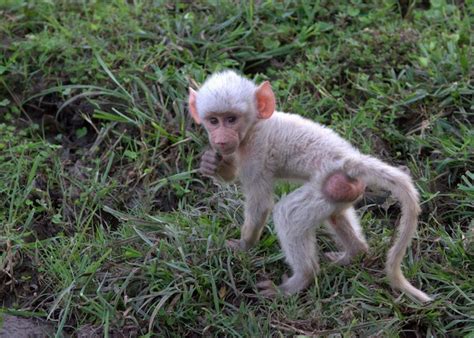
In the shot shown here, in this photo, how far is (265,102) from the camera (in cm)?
529

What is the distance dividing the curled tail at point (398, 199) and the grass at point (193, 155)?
12cm

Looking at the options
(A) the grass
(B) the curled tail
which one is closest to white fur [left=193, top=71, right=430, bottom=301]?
(B) the curled tail

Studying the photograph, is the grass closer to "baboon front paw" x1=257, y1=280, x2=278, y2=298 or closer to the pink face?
"baboon front paw" x1=257, y1=280, x2=278, y2=298

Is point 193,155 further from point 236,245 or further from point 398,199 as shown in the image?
point 398,199

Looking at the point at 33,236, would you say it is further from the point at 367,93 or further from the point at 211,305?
the point at 367,93

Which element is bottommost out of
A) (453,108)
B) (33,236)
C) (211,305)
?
(33,236)

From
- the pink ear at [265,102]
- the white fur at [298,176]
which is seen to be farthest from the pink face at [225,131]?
the pink ear at [265,102]

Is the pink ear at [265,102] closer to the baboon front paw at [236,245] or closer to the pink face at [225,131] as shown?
the pink face at [225,131]

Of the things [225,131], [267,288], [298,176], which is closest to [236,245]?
[267,288]

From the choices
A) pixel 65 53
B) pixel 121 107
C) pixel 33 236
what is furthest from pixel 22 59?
pixel 33 236

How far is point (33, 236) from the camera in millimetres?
5805

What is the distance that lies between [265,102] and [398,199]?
0.98 metres

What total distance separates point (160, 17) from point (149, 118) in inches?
43.3

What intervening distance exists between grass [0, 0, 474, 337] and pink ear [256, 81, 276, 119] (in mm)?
747
